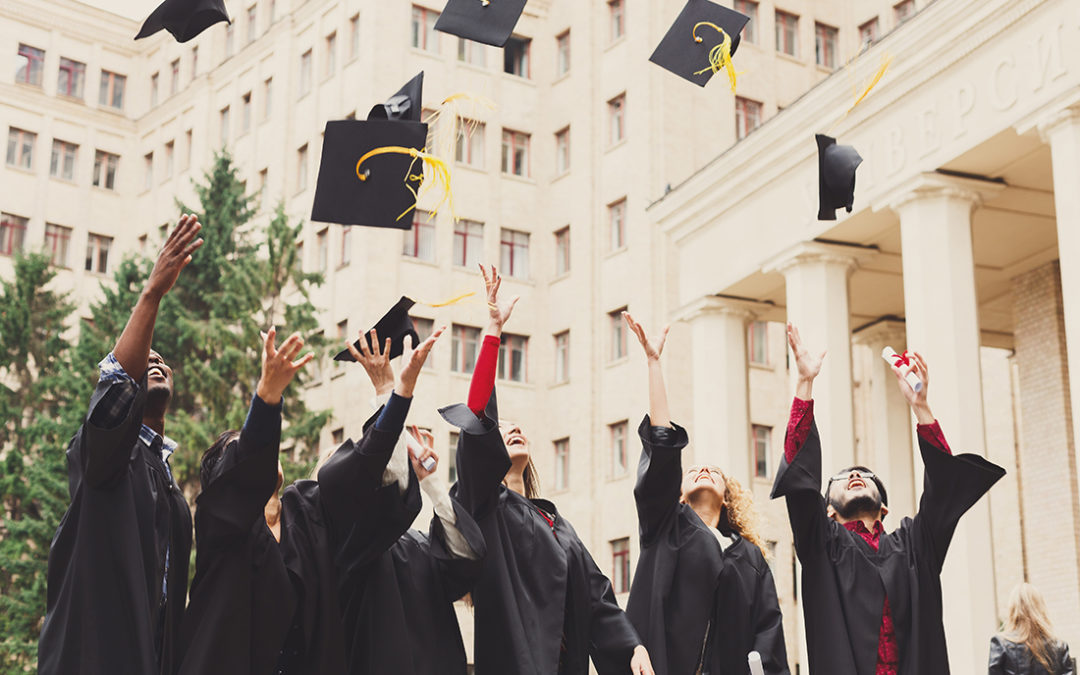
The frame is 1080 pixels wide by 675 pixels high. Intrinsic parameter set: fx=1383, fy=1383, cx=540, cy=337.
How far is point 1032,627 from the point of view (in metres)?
9.97

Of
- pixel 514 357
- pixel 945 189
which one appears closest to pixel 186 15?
pixel 945 189

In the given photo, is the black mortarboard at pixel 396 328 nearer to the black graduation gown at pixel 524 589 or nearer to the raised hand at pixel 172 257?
the black graduation gown at pixel 524 589

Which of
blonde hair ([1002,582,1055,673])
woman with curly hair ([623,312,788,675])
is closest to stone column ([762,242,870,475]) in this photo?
blonde hair ([1002,582,1055,673])

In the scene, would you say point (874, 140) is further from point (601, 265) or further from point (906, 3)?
point (906, 3)

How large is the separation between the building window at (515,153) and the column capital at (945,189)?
20229 mm

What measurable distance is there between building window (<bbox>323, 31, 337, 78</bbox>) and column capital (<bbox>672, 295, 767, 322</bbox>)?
18.2m

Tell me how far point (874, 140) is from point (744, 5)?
17.5 m

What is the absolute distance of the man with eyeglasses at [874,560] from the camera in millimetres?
6676

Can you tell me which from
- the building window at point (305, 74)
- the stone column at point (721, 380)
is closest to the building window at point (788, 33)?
the building window at point (305, 74)

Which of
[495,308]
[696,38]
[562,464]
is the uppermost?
[696,38]

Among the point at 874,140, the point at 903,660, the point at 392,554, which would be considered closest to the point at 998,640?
the point at 903,660

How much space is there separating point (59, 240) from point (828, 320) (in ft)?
103

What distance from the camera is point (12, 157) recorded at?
44531 mm

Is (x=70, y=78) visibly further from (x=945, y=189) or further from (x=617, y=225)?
(x=945, y=189)
